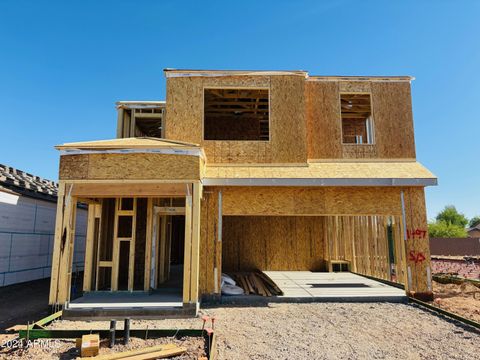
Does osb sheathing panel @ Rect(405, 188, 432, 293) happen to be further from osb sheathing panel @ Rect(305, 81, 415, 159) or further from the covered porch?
the covered porch

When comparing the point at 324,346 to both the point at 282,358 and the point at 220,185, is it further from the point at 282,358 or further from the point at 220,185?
the point at 220,185

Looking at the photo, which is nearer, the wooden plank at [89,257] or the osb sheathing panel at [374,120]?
the wooden plank at [89,257]

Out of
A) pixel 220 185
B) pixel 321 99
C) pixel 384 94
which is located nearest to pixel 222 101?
pixel 321 99

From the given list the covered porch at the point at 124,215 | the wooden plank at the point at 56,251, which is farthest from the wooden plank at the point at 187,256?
the wooden plank at the point at 56,251

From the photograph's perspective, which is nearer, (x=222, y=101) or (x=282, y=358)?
(x=282, y=358)

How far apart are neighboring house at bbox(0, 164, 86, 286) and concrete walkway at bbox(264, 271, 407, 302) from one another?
8.02 metres

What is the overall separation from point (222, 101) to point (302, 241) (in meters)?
7.72

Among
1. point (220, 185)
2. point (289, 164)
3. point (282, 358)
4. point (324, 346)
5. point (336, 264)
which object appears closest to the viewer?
point (282, 358)

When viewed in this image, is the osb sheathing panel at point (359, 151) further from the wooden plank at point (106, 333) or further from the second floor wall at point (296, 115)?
the wooden plank at point (106, 333)

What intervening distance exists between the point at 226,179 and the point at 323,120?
444cm

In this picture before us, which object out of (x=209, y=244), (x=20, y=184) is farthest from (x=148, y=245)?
(x=20, y=184)

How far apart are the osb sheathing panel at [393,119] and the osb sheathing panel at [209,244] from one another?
19.8 ft

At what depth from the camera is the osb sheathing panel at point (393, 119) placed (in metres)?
11.2

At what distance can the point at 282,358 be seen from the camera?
5367 mm
